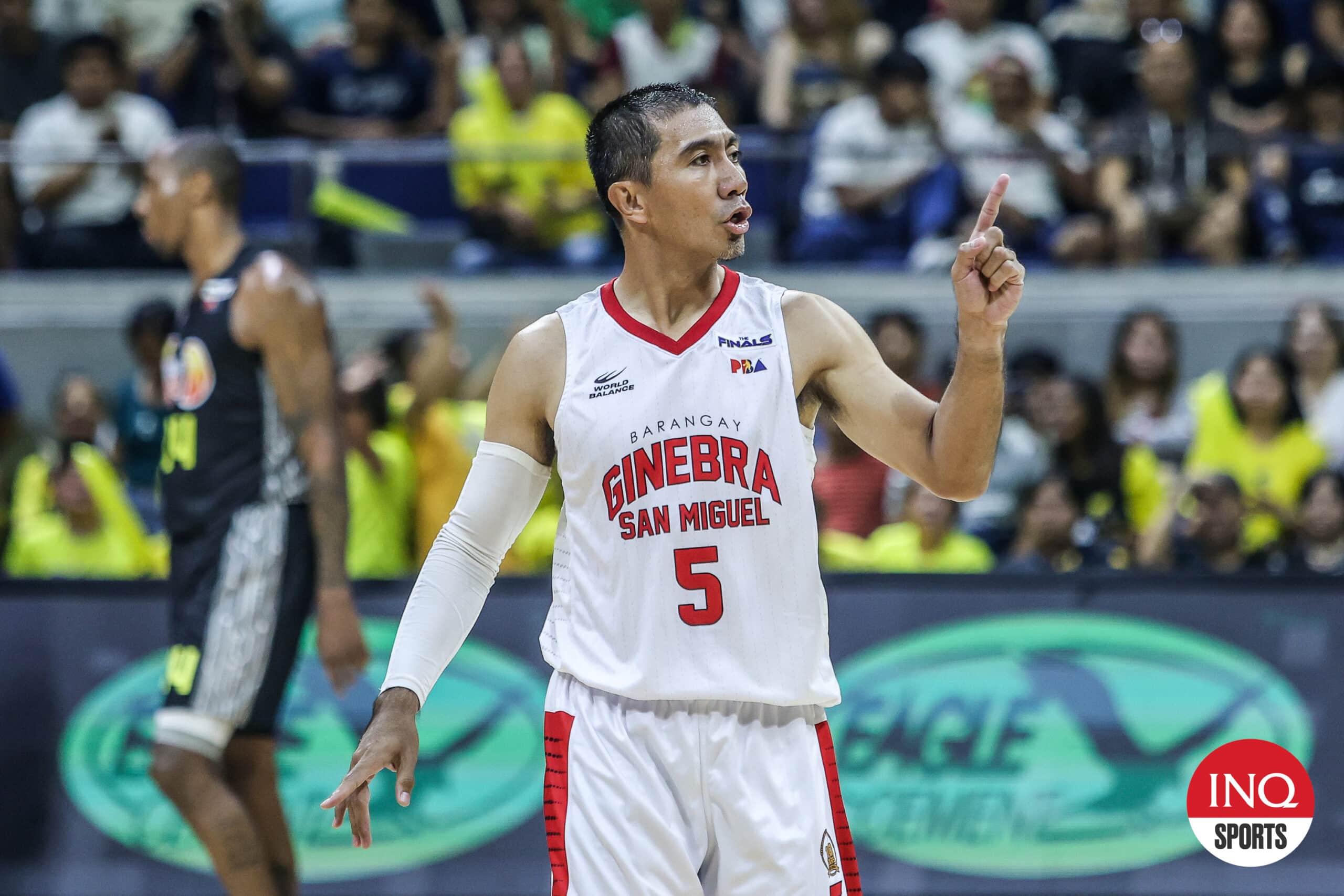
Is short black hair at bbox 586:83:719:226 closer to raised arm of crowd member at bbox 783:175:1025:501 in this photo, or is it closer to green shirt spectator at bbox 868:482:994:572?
raised arm of crowd member at bbox 783:175:1025:501

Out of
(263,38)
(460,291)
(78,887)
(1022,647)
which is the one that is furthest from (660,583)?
(263,38)

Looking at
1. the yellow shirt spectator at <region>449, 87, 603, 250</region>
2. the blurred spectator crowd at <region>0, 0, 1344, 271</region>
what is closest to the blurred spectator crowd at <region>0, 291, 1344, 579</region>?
the blurred spectator crowd at <region>0, 0, 1344, 271</region>

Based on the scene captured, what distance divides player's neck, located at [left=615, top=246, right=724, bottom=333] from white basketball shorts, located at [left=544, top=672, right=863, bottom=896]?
2.63 ft

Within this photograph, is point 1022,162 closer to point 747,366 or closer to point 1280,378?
point 1280,378

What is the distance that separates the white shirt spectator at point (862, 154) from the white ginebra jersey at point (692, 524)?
6.28 meters

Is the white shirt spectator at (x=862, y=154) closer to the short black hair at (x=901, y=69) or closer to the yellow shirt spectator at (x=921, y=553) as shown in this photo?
the short black hair at (x=901, y=69)

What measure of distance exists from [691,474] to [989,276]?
72 centimetres

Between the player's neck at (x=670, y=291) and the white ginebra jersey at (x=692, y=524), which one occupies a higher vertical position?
the player's neck at (x=670, y=291)

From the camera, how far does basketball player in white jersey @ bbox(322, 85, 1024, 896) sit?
3.39 m

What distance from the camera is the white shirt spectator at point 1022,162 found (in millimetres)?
9641

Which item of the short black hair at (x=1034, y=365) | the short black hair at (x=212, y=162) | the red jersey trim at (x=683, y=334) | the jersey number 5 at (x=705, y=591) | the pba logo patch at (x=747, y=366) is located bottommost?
the jersey number 5 at (x=705, y=591)

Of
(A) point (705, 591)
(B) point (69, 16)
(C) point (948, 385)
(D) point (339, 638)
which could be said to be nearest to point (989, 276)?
(C) point (948, 385)

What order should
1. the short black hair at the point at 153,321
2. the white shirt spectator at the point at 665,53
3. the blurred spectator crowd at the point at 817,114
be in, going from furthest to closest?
the white shirt spectator at the point at 665,53 → the blurred spectator crowd at the point at 817,114 → the short black hair at the point at 153,321

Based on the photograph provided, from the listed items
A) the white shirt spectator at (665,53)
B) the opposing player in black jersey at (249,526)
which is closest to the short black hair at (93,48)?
the white shirt spectator at (665,53)
